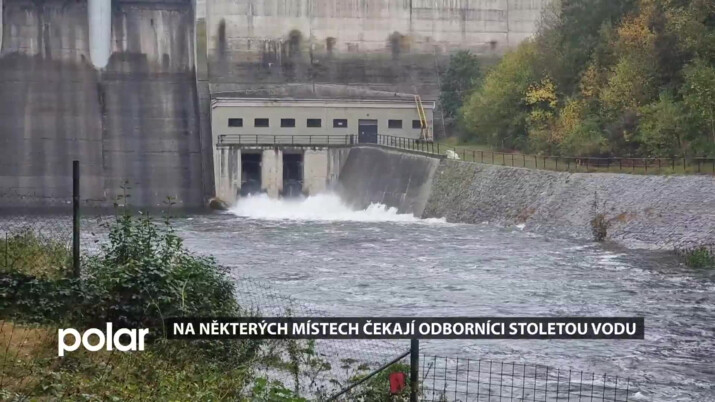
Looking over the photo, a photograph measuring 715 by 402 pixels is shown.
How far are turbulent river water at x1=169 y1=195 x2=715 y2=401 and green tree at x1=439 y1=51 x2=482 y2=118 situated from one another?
20163 millimetres

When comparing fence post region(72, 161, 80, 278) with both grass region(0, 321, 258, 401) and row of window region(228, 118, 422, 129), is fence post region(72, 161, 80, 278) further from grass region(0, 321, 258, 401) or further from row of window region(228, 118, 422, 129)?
row of window region(228, 118, 422, 129)

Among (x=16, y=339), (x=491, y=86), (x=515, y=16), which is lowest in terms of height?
(x=16, y=339)

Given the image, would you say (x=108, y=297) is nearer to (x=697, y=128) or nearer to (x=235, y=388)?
(x=235, y=388)

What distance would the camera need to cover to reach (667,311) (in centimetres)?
1883

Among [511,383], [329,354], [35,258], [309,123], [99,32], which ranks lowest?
[511,383]

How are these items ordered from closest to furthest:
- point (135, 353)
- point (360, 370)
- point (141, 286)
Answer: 1. point (135, 353)
2. point (141, 286)
3. point (360, 370)

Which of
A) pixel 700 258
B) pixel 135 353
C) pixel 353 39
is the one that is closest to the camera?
pixel 135 353

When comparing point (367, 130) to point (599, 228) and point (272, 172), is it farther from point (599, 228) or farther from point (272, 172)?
point (599, 228)

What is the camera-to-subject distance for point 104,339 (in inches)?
474

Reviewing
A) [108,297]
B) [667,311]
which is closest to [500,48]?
[667,311]

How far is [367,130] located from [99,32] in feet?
50.8

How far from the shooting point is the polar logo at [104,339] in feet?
37.3

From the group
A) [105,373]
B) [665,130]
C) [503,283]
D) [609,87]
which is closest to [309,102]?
[609,87]

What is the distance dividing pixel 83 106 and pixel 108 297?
4141 centimetres
